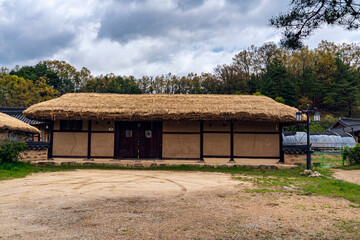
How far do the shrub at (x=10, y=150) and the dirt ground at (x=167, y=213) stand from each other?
3.27m

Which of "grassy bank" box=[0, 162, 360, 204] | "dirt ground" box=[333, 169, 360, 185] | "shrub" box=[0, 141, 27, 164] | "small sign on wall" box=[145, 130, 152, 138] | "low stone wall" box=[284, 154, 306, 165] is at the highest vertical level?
"small sign on wall" box=[145, 130, 152, 138]

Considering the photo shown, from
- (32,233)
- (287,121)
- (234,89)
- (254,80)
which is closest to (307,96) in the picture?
(254,80)

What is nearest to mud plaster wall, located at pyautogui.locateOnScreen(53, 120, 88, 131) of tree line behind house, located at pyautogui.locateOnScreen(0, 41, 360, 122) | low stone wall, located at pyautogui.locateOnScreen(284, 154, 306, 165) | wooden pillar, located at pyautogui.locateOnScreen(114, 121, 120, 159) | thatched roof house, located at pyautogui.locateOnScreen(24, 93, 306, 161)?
thatched roof house, located at pyautogui.locateOnScreen(24, 93, 306, 161)

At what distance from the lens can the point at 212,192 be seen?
673 centimetres

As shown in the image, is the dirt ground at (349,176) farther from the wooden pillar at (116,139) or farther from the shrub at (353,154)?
the wooden pillar at (116,139)

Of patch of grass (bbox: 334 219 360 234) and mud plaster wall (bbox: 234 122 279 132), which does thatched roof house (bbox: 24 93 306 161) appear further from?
patch of grass (bbox: 334 219 360 234)

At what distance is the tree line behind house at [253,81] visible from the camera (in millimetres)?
Result: 35219

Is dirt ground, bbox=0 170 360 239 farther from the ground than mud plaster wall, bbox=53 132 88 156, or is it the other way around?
mud plaster wall, bbox=53 132 88 156

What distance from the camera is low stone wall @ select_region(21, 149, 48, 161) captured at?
11.5 meters

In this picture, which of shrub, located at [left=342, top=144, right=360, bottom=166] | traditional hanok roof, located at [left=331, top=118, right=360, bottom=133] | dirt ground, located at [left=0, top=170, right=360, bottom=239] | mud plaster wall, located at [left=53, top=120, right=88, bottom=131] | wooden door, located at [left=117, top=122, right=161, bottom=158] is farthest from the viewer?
traditional hanok roof, located at [left=331, top=118, right=360, bottom=133]

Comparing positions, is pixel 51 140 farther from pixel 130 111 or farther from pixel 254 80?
pixel 254 80

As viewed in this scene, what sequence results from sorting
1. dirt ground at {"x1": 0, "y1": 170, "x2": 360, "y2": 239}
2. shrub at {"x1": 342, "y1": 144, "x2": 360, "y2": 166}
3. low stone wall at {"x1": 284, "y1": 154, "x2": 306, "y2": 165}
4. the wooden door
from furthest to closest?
shrub at {"x1": 342, "y1": 144, "x2": 360, "y2": 166} → the wooden door → low stone wall at {"x1": 284, "y1": 154, "x2": 306, "y2": 165} → dirt ground at {"x1": 0, "y1": 170, "x2": 360, "y2": 239}

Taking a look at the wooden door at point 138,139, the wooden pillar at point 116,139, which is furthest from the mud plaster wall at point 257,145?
the wooden pillar at point 116,139

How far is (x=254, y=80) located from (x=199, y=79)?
32.4 ft
